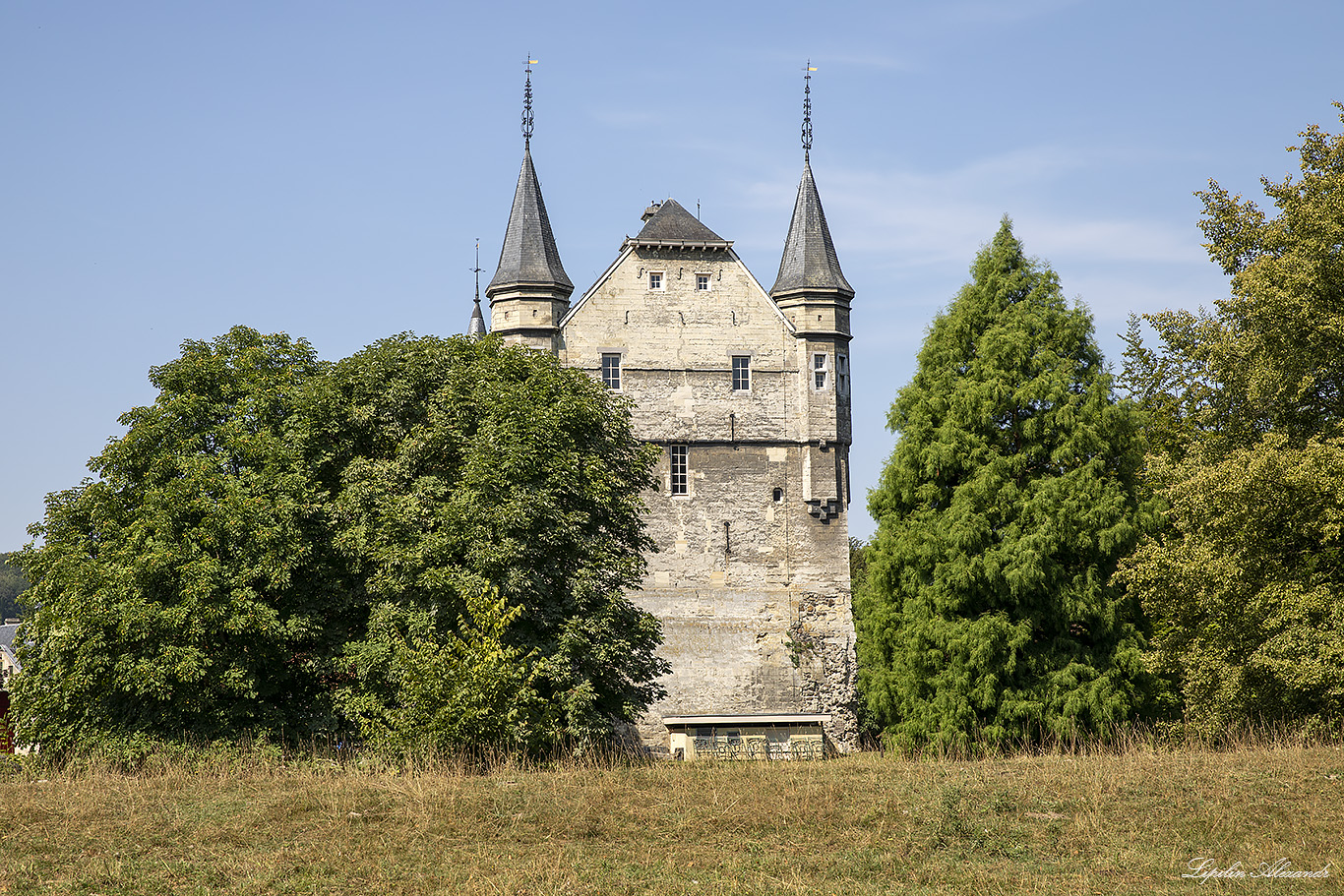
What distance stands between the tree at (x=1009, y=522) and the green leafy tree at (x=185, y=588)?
38.4 feet

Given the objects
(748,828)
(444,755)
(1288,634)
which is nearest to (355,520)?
(444,755)

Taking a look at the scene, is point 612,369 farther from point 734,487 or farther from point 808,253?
point 808,253

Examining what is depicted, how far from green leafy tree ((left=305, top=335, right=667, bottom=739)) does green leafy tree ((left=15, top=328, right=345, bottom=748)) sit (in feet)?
3.21

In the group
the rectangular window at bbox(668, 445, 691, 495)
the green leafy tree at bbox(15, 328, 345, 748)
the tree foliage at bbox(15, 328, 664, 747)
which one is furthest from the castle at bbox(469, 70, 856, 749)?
the green leafy tree at bbox(15, 328, 345, 748)

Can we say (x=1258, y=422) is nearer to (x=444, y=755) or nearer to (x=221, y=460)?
(x=444, y=755)

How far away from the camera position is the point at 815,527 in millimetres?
40906

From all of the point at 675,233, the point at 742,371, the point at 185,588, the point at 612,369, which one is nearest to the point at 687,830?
the point at 185,588

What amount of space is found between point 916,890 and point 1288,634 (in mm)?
11026

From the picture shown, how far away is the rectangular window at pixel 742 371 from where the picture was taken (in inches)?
1635

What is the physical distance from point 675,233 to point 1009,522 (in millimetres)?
19645

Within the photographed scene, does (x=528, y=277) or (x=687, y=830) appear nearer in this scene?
(x=687, y=830)

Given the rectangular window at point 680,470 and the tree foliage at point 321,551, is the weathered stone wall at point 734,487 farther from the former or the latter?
the tree foliage at point 321,551

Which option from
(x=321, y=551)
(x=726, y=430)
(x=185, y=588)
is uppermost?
(x=726, y=430)

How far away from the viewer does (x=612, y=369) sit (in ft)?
135
